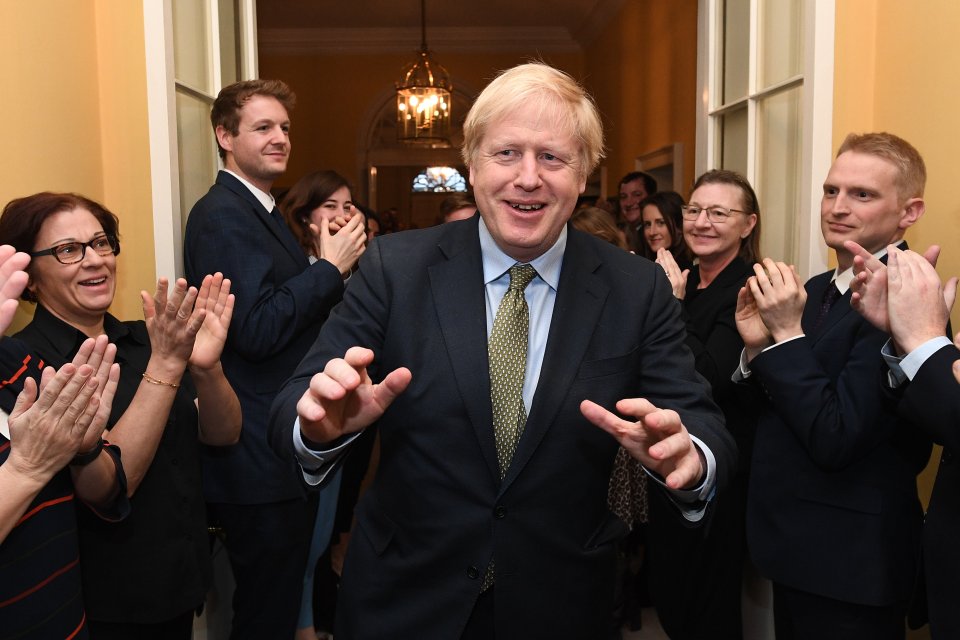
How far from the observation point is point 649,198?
3850 millimetres

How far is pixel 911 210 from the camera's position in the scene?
2047 mm

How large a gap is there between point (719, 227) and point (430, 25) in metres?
7.85

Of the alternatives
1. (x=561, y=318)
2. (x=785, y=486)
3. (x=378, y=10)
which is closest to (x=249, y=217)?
(x=561, y=318)

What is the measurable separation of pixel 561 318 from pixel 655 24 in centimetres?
550

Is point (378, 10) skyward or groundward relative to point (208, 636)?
skyward

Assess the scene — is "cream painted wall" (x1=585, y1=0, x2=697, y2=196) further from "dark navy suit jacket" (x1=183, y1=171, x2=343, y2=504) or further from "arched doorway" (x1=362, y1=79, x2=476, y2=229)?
"dark navy suit jacket" (x1=183, y1=171, x2=343, y2=504)

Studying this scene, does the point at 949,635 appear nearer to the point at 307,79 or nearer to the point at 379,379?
the point at 379,379

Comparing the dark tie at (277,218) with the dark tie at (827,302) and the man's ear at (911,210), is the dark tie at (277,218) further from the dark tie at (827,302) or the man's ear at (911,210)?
the man's ear at (911,210)

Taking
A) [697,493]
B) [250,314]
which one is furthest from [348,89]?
[697,493]

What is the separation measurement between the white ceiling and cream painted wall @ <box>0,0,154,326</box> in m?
6.54

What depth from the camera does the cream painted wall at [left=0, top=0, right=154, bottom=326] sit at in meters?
2.05

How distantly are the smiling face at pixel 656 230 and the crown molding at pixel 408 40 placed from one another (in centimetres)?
676

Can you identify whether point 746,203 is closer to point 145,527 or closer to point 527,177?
point 527,177

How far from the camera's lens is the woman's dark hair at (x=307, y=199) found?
3.27 meters
